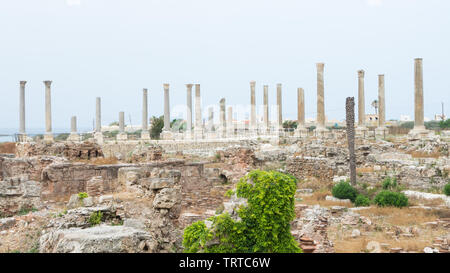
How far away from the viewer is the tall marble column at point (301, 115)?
126 ft

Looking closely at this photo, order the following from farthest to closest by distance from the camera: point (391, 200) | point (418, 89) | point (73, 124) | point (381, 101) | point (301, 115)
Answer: point (301, 115) < point (73, 124) < point (381, 101) < point (418, 89) < point (391, 200)

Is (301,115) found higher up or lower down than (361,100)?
lower down

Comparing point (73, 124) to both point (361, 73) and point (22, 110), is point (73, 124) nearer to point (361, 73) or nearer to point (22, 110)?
point (22, 110)

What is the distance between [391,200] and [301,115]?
2620 cm

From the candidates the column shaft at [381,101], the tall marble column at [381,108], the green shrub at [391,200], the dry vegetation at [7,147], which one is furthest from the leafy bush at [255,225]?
the dry vegetation at [7,147]

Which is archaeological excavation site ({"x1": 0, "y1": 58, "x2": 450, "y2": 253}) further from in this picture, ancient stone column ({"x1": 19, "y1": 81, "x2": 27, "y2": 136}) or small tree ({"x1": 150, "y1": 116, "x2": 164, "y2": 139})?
small tree ({"x1": 150, "y1": 116, "x2": 164, "y2": 139})

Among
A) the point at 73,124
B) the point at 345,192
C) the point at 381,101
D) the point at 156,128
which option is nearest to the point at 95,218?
the point at 345,192

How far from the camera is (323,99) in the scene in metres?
36.7

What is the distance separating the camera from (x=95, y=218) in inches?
308

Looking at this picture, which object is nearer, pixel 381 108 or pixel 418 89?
pixel 418 89

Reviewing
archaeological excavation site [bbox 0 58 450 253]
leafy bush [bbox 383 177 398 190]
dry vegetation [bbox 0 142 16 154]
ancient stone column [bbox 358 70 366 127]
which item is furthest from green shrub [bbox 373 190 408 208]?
dry vegetation [bbox 0 142 16 154]
